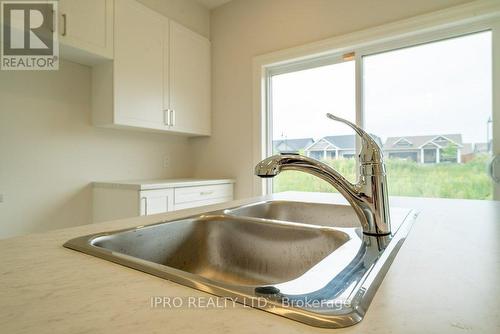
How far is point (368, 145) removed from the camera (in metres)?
0.61

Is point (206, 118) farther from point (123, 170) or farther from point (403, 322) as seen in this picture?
point (403, 322)

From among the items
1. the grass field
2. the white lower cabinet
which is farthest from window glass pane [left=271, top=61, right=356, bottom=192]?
the white lower cabinet

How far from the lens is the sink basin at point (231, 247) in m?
0.65

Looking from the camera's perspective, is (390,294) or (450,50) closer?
(390,294)

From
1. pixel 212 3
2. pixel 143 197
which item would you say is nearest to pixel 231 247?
pixel 143 197

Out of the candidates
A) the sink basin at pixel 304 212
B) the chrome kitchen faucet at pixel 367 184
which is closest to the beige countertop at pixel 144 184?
the sink basin at pixel 304 212

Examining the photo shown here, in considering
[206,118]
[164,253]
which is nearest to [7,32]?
[206,118]

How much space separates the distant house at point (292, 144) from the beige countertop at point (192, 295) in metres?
2.02

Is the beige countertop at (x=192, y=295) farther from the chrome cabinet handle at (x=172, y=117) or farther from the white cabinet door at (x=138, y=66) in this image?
the chrome cabinet handle at (x=172, y=117)

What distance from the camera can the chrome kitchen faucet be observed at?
23.0 inches

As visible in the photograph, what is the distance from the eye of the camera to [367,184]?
595 mm

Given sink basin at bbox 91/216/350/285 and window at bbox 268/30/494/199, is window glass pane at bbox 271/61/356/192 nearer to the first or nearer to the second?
window at bbox 268/30/494/199

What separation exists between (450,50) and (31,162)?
9.61 ft

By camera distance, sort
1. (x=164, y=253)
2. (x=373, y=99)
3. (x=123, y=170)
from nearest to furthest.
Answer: (x=164, y=253) < (x=373, y=99) < (x=123, y=170)
